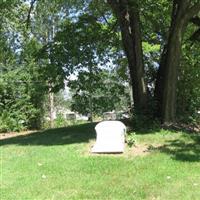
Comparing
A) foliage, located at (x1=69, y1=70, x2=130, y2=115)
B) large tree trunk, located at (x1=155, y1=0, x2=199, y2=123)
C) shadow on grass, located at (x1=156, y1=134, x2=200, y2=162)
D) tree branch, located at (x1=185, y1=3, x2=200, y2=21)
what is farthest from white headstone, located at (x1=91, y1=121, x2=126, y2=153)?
tree branch, located at (x1=185, y1=3, x2=200, y2=21)

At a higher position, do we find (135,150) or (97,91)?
(97,91)

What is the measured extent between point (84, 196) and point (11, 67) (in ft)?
48.4

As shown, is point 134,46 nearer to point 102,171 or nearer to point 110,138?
point 110,138

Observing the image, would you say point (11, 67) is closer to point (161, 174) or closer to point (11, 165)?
point (11, 165)

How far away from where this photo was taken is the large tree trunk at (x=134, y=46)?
15203 millimetres

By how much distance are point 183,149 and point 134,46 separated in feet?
16.3

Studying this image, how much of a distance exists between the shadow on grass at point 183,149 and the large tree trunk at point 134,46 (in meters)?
3.07

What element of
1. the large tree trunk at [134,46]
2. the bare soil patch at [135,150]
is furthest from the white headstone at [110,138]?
the large tree trunk at [134,46]

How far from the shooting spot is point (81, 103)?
23234 millimetres

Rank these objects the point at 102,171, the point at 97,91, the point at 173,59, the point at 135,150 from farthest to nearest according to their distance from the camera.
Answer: the point at 97,91 < the point at 173,59 < the point at 135,150 < the point at 102,171

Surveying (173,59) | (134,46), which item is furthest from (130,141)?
(134,46)

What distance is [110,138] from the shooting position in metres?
11.3

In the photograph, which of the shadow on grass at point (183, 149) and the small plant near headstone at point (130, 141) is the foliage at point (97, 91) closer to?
the small plant near headstone at point (130, 141)

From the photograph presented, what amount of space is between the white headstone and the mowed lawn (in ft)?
0.81
